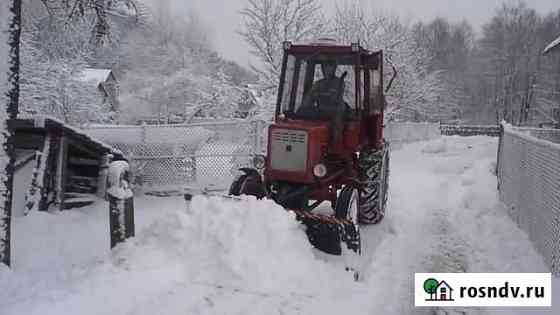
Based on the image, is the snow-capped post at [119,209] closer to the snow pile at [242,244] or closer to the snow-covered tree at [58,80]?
the snow pile at [242,244]

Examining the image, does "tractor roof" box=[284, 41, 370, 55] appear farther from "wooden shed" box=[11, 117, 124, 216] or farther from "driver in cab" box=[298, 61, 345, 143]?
"wooden shed" box=[11, 117, 124, 216]

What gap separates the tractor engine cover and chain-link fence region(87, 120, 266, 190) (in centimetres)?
443

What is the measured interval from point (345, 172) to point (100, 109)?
16533 mm

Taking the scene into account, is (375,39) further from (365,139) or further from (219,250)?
(219,250)

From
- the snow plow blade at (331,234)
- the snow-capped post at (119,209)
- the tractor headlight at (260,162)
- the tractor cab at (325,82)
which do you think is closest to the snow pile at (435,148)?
the tractor cab at (325,82)

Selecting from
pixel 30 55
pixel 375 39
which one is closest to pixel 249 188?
pixel 30 55

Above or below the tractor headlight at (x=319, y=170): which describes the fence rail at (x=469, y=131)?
below

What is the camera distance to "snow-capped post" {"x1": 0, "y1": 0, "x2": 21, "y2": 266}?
15.3 feet

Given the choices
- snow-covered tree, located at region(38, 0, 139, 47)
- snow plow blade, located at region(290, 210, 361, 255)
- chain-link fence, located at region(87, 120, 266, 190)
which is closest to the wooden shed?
chain-link fence, located at region(87, 120, 266, 190)

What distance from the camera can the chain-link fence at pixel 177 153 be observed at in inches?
423

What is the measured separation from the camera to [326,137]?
6.71 meters

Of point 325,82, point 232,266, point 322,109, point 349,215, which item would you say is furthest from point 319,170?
point 232,266

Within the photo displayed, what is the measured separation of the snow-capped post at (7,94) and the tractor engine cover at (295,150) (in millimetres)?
2912

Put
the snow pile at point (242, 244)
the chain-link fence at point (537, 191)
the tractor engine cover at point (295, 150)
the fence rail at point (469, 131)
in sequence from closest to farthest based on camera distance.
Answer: the snow pile at point (242, 244)
the chain-link fence at point (537, 191)
the tractor engine cover at point (295, 150)
the fence rail at point (469, 131)
